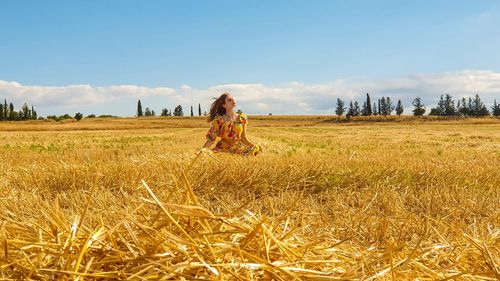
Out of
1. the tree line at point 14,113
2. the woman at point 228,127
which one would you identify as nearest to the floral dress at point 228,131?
the woman at point 228,127

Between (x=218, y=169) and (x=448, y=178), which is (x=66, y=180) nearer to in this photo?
(x=218, y=169)

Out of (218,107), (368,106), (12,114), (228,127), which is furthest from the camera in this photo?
(368,106)

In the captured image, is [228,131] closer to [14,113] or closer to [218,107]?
[218,107]

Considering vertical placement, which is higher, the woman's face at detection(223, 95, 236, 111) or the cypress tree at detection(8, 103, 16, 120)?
the cypress tree at detection(8, 103, 16, 120)

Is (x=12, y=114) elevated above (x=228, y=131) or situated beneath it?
elevated above

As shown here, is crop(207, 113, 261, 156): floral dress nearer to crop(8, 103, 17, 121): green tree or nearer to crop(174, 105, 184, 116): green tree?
crop(8, 103, 17, 121): green tree

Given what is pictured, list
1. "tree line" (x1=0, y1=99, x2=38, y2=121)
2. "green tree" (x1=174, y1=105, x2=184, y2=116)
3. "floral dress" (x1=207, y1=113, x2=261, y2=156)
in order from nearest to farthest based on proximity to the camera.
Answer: "floral dress" (x1=207, y1=113, x2=261, y2=156)
"tree line" (x1=0, y1=99, x2=38, y2=121)
"green tree" (x1=174, y1=105, x2=184, y2=116)

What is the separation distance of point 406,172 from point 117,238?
4.08 m

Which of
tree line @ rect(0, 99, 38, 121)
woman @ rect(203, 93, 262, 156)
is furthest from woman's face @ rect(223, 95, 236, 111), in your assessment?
tree line @ rect(0, 99, 38, 121)

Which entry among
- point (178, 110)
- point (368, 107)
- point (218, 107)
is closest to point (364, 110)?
point (368, 107)

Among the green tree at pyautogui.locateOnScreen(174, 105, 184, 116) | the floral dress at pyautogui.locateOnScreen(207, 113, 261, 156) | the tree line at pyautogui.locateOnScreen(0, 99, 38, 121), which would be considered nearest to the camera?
the floral dress at pyautogui.locateOnScreen(207, 113, 261, 156)

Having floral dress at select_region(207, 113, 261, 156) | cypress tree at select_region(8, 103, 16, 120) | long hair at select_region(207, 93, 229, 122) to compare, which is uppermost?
cypress tree at select_region(8, 103, 16, 120)

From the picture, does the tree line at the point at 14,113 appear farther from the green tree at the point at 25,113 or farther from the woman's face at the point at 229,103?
the woman's face at the point at 229,103

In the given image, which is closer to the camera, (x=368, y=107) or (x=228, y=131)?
(x=228, y=131)
